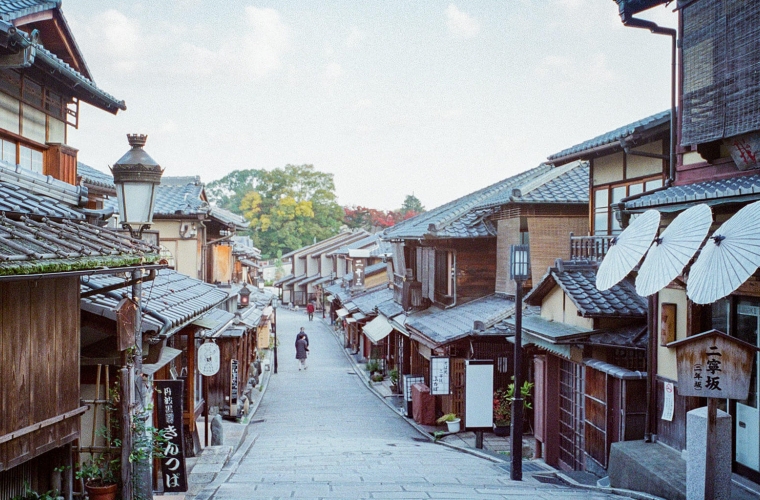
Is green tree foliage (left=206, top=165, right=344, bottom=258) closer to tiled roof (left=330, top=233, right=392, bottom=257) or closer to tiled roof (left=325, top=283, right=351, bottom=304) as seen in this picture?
tiled roof (left=330, top=233, right=392, bottom=257)

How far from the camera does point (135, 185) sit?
27.3 feet

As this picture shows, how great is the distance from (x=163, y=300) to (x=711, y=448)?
880cm

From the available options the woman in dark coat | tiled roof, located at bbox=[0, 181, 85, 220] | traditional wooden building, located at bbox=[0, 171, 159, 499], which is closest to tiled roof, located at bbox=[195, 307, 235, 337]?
tiled roof, located at bbox=[0, 181, 85, 220]

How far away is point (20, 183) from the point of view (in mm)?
9859

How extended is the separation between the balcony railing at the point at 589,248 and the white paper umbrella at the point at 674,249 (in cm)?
721

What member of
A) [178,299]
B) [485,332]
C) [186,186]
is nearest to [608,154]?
[485,332]

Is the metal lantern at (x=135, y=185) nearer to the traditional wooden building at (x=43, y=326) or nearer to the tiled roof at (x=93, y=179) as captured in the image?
the traditional wooden building at (x=43, y=326)

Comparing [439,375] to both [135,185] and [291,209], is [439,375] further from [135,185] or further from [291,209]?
[291,209]

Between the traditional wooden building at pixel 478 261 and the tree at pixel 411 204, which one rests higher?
the tree at pixel 411 204

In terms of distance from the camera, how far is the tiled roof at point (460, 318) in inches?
757

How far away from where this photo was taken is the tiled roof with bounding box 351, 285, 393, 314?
119ft

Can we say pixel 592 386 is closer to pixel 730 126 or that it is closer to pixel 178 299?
pixel 730 126

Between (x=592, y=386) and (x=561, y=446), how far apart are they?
2.78 meters

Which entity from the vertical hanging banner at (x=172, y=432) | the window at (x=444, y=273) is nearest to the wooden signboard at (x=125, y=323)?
the vertical hanging banner at (x=172, y=432)
